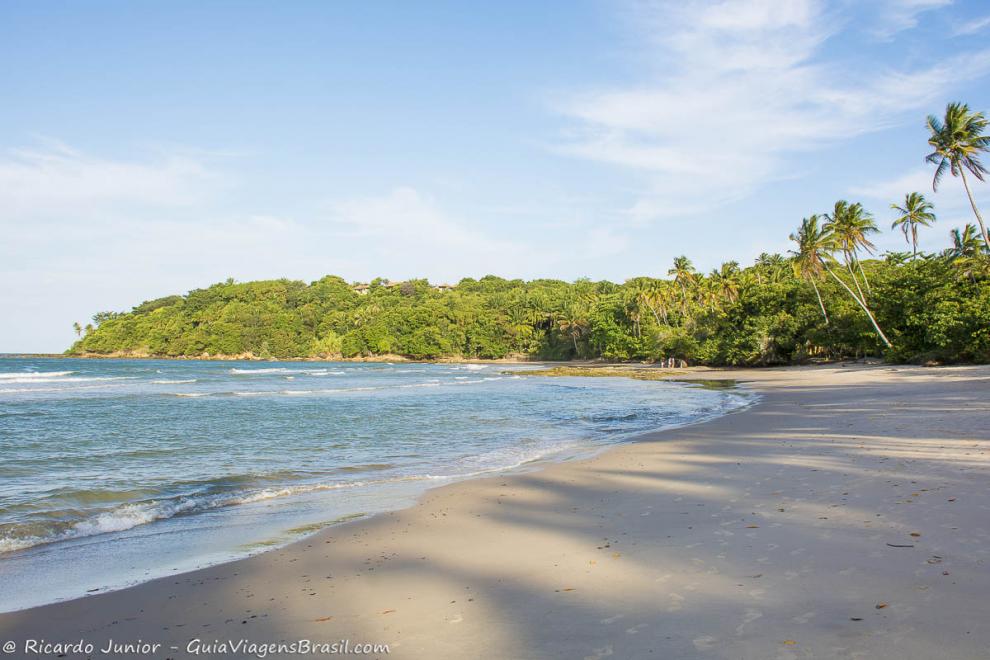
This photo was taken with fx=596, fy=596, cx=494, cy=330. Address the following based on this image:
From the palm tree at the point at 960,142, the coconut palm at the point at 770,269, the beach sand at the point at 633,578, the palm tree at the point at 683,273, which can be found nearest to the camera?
the beach sand at the point at 633,578

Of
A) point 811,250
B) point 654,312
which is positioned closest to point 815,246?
point 811,250

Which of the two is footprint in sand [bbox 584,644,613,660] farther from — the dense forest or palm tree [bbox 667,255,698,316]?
palm tree [bbox 667,255,698,316]

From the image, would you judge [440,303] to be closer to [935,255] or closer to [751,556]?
[935,255]

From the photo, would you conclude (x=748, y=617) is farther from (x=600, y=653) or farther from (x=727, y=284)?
(x=727, y=284)

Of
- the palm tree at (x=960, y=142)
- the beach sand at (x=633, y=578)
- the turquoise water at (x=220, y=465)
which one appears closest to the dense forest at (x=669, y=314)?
the palm tree at (x=960, y=142)

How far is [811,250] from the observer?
4494 centimetres

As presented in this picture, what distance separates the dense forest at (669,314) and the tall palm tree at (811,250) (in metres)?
0.10

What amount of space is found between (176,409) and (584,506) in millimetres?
22925

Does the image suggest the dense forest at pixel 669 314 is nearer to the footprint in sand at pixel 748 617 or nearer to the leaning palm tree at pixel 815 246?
the leaning palm tree at pixel 815 246

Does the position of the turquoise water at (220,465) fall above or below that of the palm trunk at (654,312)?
below

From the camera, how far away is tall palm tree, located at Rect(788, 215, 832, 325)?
146 ft

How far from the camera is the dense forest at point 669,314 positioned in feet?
119

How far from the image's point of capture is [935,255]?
39812 millimetres

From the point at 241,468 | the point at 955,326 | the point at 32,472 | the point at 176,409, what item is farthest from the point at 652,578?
the point at 955,326
